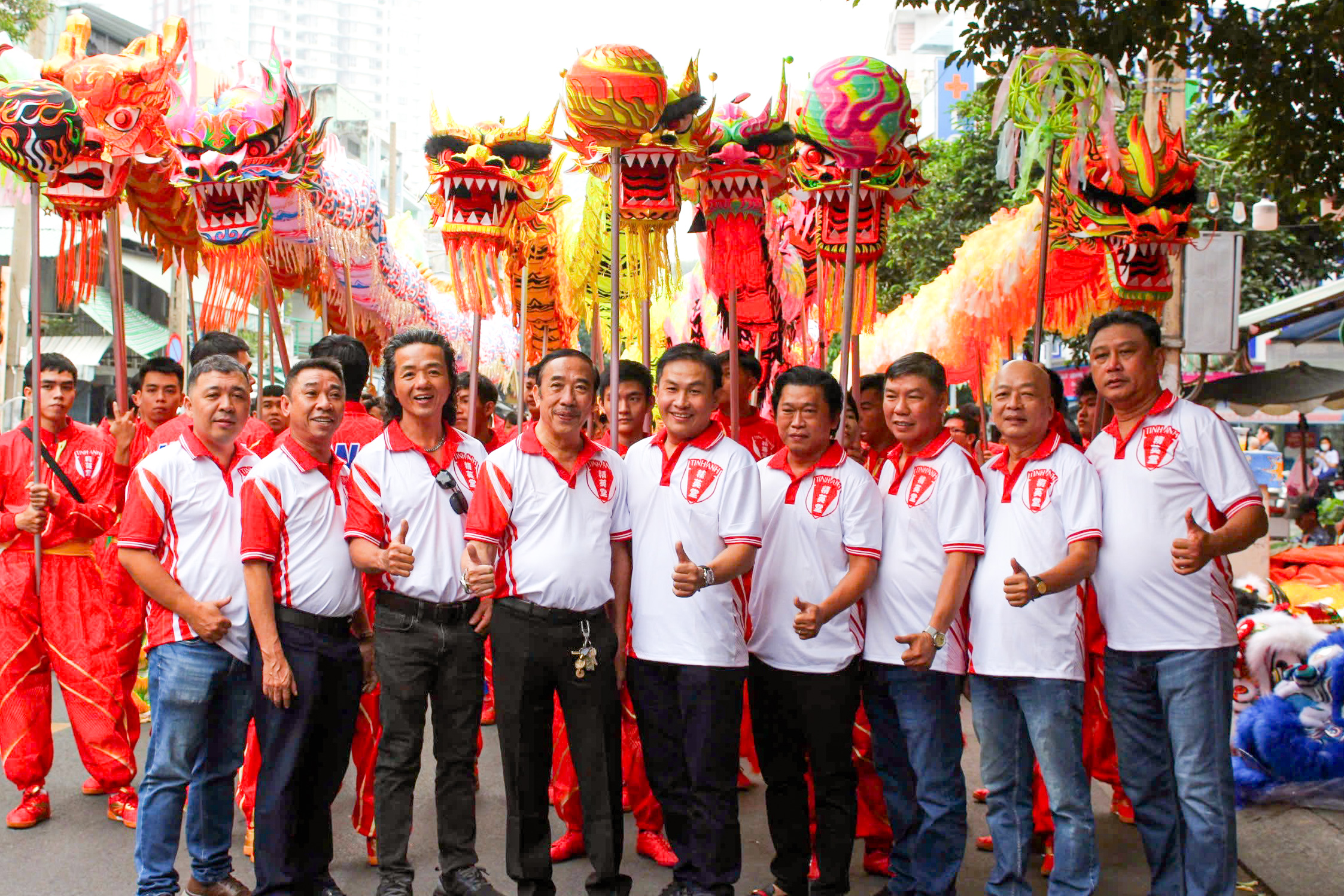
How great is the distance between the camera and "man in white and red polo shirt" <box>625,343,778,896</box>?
3.46 m

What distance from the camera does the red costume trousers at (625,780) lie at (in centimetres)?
423

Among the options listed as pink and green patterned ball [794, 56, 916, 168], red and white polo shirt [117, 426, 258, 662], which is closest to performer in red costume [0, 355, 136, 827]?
red and white polo shirt [117, 426, 258, 662]

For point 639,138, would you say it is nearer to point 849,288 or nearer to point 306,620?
point 849,288

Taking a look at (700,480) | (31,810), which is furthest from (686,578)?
(31,810)

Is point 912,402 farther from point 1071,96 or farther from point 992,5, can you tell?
point 992,5

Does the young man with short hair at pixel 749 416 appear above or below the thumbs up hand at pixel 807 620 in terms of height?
above

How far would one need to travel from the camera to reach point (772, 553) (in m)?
3.63

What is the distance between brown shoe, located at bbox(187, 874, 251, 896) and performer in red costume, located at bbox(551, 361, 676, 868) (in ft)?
3.31

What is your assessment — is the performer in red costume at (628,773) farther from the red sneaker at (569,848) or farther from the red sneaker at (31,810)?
the red sneaker at (31,810)

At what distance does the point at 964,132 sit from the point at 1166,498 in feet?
37.4

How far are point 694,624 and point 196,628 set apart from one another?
4.68ft

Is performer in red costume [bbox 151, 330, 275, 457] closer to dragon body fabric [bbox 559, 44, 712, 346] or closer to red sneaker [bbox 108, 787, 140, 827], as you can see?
red sneaker [bbox 108, 787, 140, 827]

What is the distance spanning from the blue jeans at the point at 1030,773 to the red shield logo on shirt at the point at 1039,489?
19.3 inches

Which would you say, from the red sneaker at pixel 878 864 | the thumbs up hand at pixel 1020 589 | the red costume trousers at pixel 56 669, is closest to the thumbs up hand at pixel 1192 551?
the thumbs up hand at pixel 1020 589
